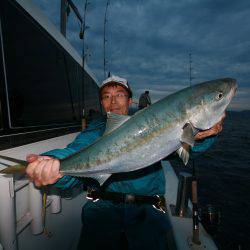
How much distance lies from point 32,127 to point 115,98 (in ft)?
4.32

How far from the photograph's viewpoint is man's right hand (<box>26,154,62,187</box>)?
7.72ft

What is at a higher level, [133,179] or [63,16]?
[63,16]

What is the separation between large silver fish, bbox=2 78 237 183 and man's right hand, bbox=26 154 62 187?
8cm

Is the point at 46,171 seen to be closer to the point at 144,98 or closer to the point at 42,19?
the point at 42,19

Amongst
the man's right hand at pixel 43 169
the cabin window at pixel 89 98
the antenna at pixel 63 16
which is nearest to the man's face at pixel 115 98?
the man's right hand at pixel 43 169

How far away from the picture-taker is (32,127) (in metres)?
3.71

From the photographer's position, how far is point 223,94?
2531 mm

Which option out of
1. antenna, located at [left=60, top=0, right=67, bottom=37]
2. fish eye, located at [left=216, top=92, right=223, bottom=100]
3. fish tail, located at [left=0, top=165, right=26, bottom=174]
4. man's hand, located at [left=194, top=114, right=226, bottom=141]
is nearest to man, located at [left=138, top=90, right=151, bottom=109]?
antenna, located at [left=60, top=0, right=67, bottom=37]

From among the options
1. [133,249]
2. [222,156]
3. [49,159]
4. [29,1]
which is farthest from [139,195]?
[222,156]

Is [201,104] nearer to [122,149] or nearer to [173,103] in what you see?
[173,103]

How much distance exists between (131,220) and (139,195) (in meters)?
0.34

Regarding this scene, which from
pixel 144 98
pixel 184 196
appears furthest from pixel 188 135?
pixel 144 98

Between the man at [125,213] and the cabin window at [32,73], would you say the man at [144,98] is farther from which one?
the man at [125,213]

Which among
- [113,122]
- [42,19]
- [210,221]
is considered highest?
[42,19]
